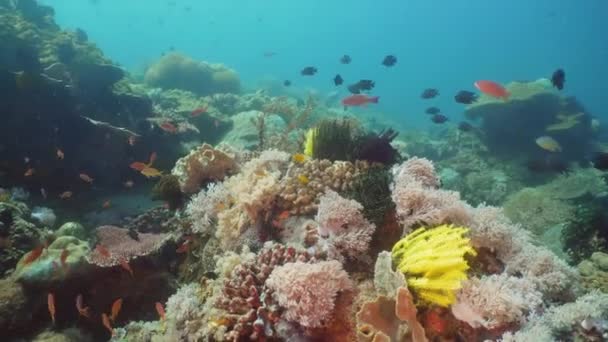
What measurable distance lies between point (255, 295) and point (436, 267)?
5.11 ft

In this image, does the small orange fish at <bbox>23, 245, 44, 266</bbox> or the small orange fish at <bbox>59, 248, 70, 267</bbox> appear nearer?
the small orange fish at <bbox>23, 245, 44, 266</bbox>

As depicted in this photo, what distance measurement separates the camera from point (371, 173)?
4.68 metres

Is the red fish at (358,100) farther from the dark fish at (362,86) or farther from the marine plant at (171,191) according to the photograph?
the marine plant at (171,191)

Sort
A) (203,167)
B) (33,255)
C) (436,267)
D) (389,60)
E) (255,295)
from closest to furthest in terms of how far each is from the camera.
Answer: (436,267) → (255,295) → (33,255) → (203,167) → (389,60)

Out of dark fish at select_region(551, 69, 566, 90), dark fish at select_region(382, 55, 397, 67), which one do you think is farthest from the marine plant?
dark fish at select_region(551, 69, 566, 90)

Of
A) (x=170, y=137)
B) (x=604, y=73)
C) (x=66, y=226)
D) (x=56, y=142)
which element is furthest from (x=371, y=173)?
(x=604, y=73)

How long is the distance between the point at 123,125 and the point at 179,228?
7.17m

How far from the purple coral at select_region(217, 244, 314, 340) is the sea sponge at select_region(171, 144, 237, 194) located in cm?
298

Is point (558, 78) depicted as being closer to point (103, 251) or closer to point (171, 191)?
point (171, 191)

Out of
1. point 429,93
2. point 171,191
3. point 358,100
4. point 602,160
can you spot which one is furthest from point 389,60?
point 171,191

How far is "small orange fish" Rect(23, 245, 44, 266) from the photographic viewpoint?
5336 millimetres

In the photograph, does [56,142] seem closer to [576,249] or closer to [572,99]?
[576,249]

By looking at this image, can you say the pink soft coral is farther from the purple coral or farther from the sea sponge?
the sea sponge

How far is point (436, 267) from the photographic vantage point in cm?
305
